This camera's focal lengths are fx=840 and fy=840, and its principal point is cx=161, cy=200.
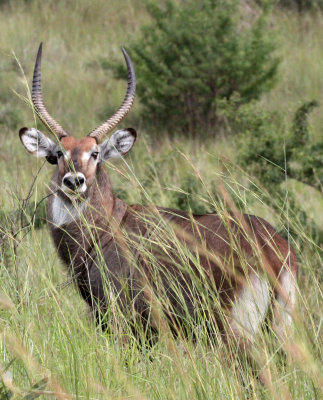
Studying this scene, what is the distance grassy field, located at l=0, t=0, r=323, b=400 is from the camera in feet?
8.21

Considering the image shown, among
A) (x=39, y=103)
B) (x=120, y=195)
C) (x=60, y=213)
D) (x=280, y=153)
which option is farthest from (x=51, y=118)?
(x=280, y=153)

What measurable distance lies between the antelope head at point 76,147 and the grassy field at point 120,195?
0.20 meters

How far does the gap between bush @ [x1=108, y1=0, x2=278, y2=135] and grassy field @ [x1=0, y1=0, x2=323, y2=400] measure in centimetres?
32

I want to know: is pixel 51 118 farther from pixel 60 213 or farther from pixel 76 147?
pixel 60 213

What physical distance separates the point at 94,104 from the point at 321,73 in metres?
3.41

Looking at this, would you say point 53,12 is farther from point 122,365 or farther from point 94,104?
point 122,365

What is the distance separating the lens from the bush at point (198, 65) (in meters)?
11.0

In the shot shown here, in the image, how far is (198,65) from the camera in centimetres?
1114

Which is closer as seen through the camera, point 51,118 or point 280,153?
point 51,118

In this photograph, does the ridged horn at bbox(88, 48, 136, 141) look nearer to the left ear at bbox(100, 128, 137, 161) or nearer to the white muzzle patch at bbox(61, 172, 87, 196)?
the left ear at bbox(100, 128, 137, 161)

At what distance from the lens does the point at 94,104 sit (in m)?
11.6

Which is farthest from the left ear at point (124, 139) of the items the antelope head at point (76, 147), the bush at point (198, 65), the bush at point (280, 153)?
the bush at point (198, 65)

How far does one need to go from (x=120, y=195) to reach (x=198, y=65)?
4924mm

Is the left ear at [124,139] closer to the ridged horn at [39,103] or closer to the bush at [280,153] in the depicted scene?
the ridged horn at [39,103]
